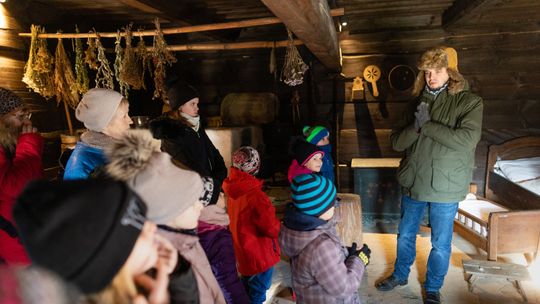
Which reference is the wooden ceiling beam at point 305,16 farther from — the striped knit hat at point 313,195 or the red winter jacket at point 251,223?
the red winter jacket at point 251,223

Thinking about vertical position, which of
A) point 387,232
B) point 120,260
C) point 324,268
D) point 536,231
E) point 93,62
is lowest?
point 387,232

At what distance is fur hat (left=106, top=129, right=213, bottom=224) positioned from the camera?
3.70ft

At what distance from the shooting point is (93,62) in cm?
443

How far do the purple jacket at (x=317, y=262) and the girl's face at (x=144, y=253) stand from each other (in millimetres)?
1096

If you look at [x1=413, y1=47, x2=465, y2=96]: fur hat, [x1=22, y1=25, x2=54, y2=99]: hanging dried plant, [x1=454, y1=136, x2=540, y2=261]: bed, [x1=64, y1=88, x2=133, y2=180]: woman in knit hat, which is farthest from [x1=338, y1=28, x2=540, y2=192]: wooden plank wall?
[x1=22, y1=25, x2=54, y2=99]: hanging dried plant

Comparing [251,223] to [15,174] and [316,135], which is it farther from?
[316,135]

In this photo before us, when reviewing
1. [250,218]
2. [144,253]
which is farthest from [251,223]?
[144,253]

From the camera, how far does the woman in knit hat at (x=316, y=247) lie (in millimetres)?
1851

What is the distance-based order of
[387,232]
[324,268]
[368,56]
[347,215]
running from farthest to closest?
[368,56] < [387,232] < [347,215] < [324,268]

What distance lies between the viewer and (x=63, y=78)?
14.5ft

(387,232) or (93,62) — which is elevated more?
(93,62)

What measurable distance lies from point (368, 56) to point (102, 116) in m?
4.87

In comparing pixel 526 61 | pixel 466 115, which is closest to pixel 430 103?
pixel 466 115

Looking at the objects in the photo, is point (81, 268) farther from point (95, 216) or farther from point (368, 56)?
point (368, 56)
